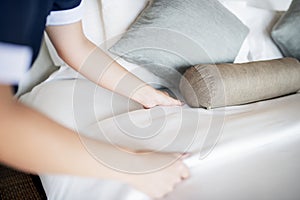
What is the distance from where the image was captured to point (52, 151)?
1.83 feet

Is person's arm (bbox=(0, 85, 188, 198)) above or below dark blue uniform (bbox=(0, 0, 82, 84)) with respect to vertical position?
below

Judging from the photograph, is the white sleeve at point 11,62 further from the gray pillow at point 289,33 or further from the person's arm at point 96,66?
the gray pillow at point 289,33

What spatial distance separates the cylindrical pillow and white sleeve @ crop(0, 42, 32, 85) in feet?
2.02

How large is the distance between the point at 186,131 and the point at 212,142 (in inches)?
3.3

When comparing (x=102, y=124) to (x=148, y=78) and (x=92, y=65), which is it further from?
(x=148, y=78)

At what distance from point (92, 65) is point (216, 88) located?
38cm

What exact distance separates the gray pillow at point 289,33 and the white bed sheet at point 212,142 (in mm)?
347

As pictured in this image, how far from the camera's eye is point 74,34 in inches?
35.2

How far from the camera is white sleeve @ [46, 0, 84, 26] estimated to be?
83 cm

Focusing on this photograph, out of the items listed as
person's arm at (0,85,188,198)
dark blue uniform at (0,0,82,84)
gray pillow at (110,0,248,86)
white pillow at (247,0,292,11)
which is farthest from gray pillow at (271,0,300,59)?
dark blue uniform at (0,0,82,84)

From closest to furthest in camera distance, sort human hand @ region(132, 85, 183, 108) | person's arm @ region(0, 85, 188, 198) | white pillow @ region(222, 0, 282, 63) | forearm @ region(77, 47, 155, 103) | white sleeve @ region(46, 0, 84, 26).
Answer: person's arm @ region(0, 85, 188, 198) < white sleeve @ region(46, 0, 84, 26) < forearm @ region(77, 47, 155, 103) < human hand @ region(132, 85, 183, 108) < white pillow @ region(222, 0, 282, 63)

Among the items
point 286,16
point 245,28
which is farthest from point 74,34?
point 286,16

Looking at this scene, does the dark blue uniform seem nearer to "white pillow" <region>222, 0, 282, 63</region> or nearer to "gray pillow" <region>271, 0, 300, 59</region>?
"white pillow" <region>222, 0, 282, 63</region>

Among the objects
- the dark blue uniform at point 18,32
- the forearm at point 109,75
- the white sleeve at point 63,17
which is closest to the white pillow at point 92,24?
the forearm at point 109,75
